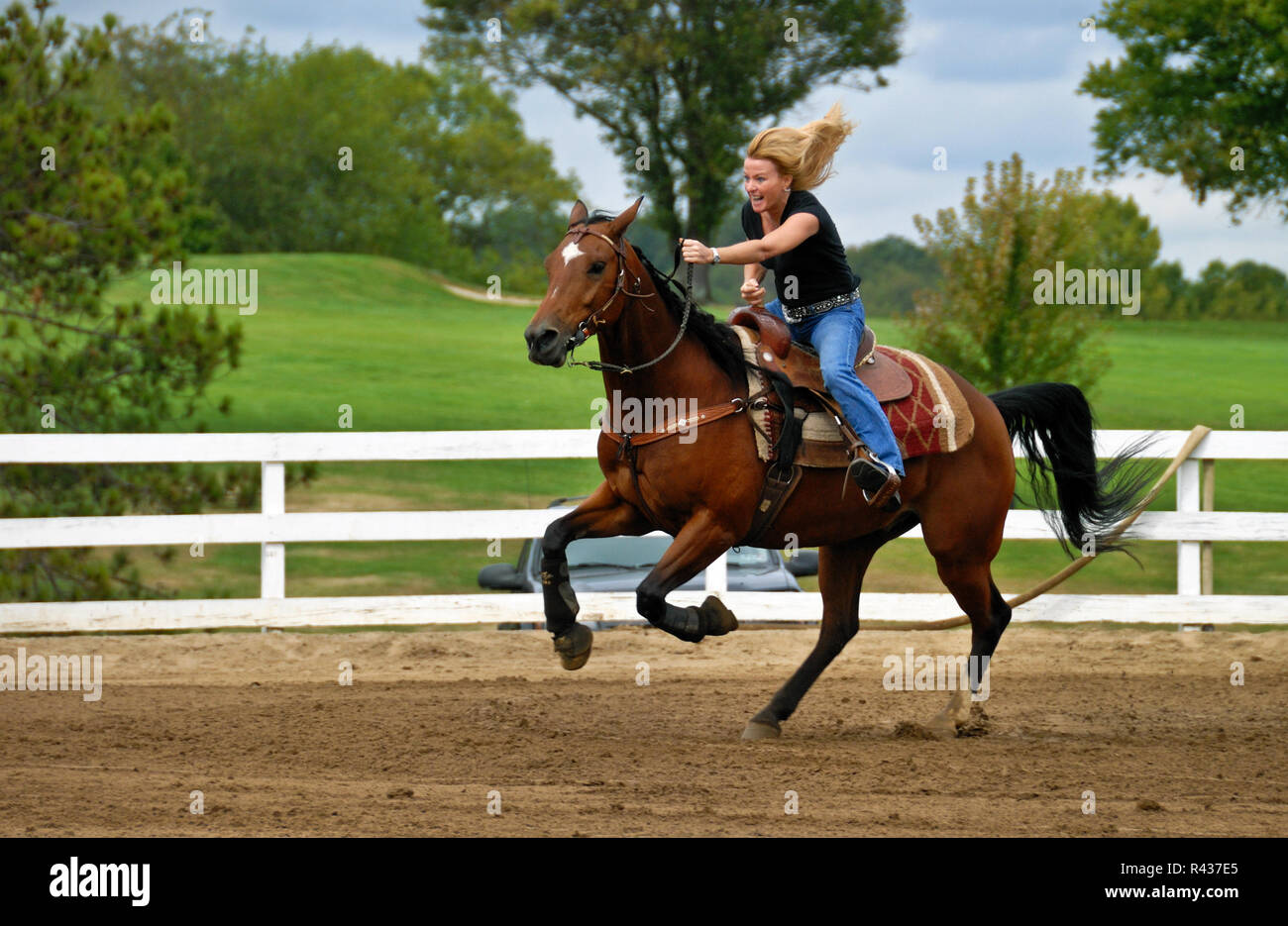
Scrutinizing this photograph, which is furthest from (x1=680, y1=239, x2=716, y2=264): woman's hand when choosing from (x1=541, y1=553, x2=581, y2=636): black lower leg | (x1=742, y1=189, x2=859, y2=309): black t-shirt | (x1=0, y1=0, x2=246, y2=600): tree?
(x1=0, y1=0, x2=246, y2=600): tree

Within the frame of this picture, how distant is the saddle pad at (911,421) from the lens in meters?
6.32

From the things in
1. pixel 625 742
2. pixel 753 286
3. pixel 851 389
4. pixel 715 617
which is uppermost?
pixel 753 286

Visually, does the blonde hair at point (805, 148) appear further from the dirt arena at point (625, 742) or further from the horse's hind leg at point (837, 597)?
the dirt arena at point (625, 742)

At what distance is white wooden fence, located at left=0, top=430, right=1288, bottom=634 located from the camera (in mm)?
9617

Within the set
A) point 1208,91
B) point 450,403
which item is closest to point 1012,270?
point 1208,91

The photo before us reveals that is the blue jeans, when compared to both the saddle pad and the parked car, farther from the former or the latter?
the parked car

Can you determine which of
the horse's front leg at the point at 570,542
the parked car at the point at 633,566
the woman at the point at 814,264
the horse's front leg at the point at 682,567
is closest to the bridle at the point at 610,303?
the woman at the point at 814,264

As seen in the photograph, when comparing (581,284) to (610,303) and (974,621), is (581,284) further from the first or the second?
(974,621)

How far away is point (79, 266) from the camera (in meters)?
14.5

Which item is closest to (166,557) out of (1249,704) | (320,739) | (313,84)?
(320,739)

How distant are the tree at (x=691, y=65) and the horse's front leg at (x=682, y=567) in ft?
88.8

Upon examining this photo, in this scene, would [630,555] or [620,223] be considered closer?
[620,223]

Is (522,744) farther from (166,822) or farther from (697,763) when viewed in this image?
(166,822)

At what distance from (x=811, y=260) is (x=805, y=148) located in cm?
55
